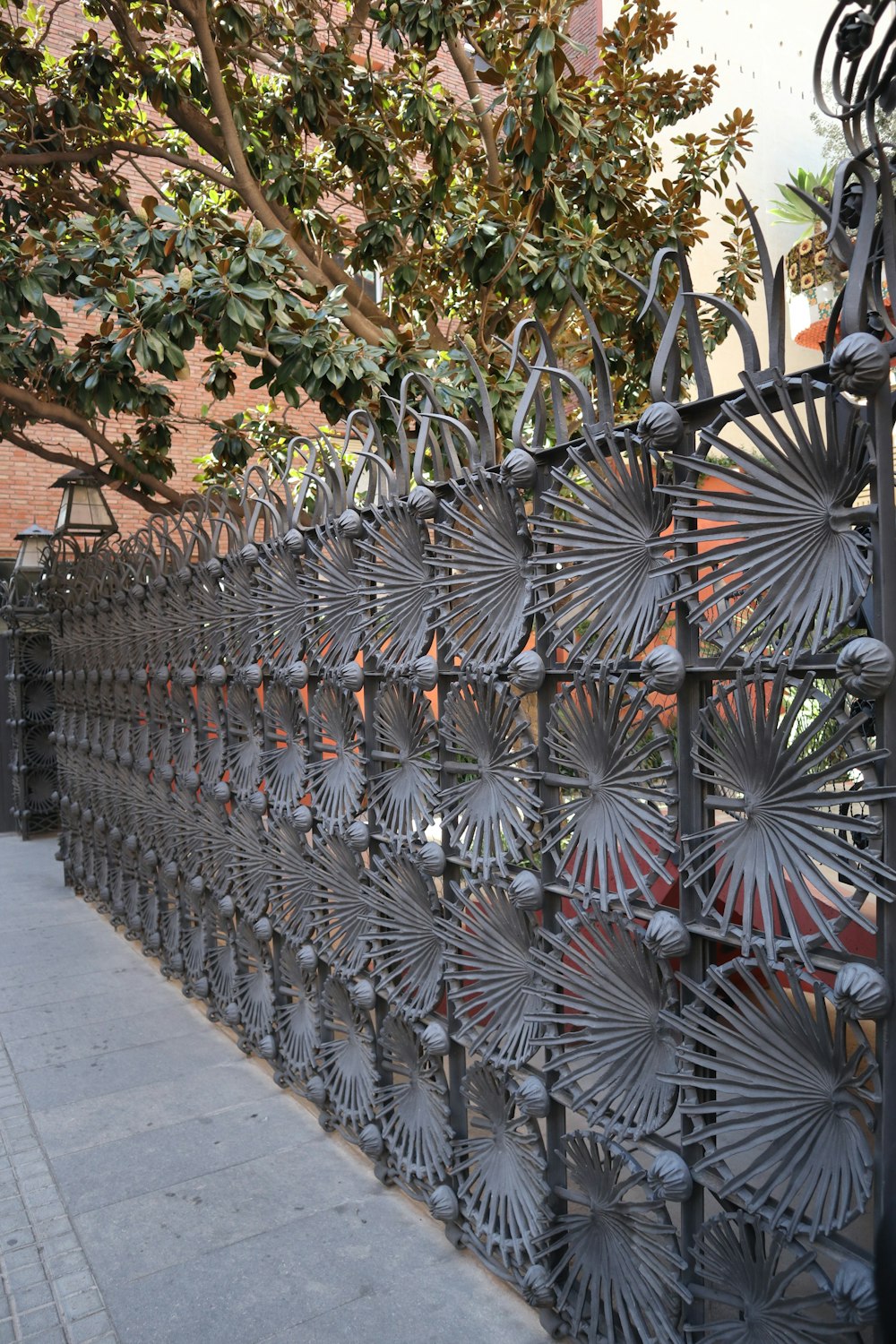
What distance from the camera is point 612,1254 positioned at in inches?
97.3

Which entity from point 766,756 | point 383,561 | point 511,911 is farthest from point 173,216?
point 766,756

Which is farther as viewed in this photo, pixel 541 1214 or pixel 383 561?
pixel 383 561

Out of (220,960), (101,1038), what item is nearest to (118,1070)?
(101,1038)

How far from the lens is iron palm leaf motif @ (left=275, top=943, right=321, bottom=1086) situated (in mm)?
4023

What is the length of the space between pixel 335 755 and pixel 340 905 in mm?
537

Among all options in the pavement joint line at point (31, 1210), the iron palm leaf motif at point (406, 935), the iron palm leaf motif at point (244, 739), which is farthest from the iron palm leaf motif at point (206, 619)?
the pavement joint line at point (31, 1210)

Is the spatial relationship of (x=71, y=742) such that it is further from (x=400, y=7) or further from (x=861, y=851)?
(x=861, y=851)

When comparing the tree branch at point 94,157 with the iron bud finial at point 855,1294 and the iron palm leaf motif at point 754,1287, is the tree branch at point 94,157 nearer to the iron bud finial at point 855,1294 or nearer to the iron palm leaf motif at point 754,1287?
the iron palm leaf motif at point 754,1287

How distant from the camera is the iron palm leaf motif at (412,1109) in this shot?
125 inches

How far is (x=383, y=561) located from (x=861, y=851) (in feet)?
6.08

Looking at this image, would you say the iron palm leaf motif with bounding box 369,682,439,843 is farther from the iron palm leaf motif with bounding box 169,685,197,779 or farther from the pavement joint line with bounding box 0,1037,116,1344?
the iron palm leaf motif with bounding box 169,685,197,779

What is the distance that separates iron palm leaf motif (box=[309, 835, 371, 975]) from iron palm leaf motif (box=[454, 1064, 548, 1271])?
71cm

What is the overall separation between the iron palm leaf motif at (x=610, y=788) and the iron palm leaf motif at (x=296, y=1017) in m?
1.84

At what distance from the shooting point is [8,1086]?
457 cm
